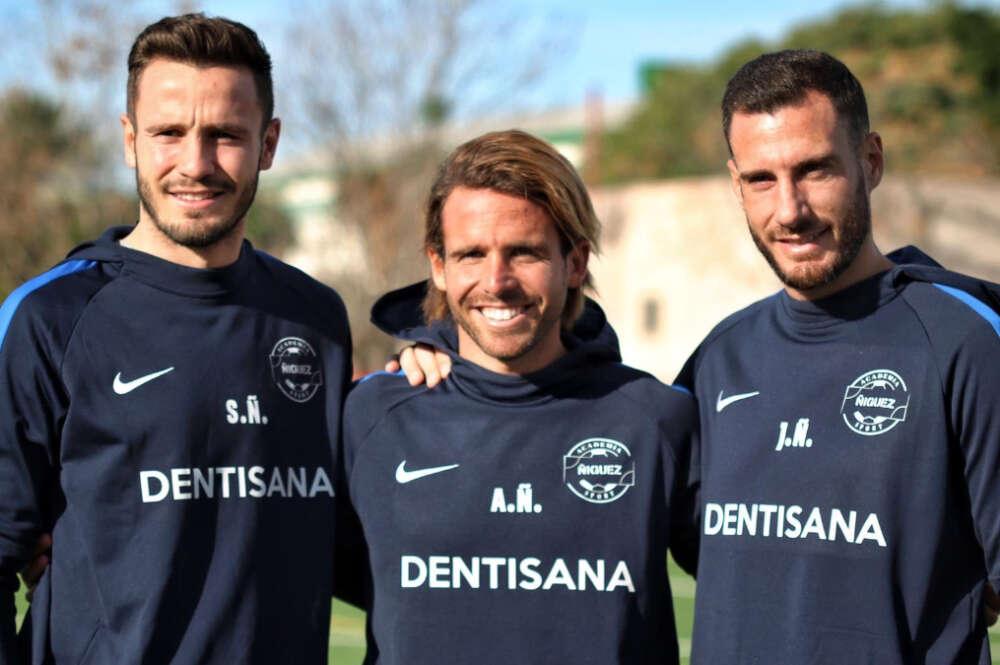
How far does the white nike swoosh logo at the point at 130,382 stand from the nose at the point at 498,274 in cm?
94

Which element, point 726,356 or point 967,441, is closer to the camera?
point 967,441

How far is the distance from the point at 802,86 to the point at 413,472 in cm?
153

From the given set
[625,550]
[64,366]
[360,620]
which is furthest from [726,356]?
[360,620]

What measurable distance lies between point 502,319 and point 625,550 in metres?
0.74

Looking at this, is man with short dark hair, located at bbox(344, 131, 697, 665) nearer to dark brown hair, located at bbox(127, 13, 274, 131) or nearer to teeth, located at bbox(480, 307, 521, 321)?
teeth, located at bbox(480, 307, 521, 321)

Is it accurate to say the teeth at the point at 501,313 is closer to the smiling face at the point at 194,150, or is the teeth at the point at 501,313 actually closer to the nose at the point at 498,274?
the nose at the point at 498,274

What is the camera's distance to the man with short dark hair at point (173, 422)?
3568mm

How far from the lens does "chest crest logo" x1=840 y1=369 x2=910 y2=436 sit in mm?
3432

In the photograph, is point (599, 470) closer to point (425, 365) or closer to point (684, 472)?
point (684, 472)

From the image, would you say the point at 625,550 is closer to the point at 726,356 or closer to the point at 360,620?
the point at 726,356

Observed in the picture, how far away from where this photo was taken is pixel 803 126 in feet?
11.6

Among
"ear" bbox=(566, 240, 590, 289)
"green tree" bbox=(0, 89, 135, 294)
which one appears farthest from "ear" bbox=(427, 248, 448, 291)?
"green tree" bbox=(0, 89, 135, 294)

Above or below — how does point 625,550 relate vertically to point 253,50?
below

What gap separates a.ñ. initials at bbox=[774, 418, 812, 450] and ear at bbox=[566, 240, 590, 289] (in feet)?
2.57
